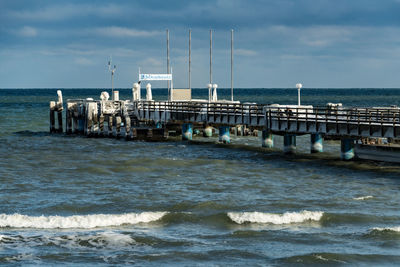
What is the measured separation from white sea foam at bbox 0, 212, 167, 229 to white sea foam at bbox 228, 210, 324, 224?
259 centimetres

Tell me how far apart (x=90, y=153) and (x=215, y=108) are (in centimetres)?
882

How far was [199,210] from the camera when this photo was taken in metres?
24.2

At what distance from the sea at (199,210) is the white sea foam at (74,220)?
31 mm

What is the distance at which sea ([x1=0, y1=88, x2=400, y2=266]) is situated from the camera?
18.4 meters

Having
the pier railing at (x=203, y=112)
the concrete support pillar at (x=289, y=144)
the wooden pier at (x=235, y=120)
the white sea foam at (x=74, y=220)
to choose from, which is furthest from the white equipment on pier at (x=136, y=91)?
the white sea foam at (x=74, y=220)

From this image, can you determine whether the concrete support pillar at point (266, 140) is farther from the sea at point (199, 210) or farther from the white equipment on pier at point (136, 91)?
the white equipment on pier at point (136, 91)

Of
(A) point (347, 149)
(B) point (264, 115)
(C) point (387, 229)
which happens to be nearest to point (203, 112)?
(B) point (264, 115)

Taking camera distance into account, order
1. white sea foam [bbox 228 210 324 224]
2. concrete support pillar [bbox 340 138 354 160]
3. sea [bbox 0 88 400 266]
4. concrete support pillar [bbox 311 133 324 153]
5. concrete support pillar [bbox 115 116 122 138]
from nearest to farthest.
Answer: sea [bbox 0 88 400 266] → white sea foam [bbox 228 210 324 224] → concrete support pillar [bbox 340 138 354 160] → concrete support pillar [bbox 311 133 324 153] → concrete support pillar [bbox 115 116 122 138]

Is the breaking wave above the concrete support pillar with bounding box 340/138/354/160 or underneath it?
underneath

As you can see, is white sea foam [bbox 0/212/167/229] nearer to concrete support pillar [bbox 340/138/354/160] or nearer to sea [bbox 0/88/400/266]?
sea [bbox 0/88/400/266]

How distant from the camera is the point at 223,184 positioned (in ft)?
98.9

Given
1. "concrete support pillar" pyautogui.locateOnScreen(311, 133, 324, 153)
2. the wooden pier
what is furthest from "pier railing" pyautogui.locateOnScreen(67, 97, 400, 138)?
"concrete support pillar" pyautogui.locateOnScreen(311, 133, 324, 153)

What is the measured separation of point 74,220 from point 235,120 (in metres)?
23.6

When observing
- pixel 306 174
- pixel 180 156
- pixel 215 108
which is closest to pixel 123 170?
pixel 180 156
